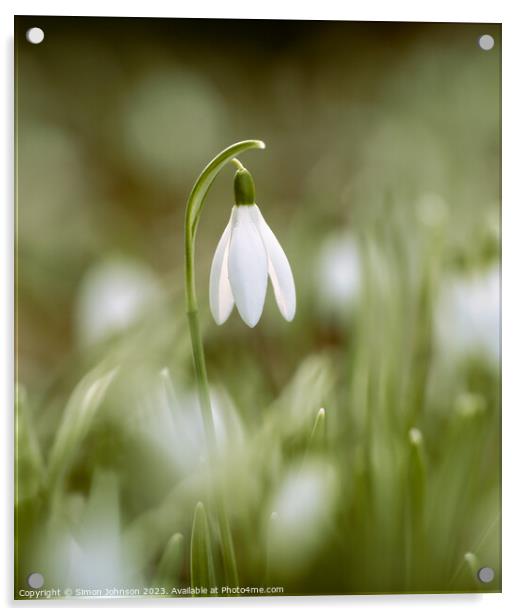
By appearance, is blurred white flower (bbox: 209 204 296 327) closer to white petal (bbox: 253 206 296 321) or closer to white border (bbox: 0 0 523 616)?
white petal (bbox: 253 206 296 321)

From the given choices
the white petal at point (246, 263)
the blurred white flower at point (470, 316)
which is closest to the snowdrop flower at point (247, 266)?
the white petal at point (246, 263)

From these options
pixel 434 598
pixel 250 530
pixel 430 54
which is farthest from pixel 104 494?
pixel 430 54

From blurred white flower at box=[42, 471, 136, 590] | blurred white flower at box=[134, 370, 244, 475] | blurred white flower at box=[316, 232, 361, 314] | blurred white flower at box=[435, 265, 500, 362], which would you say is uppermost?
blurred white flower at box=[316, 232, 361, 314]

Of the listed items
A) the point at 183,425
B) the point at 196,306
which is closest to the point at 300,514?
the point at 183,425


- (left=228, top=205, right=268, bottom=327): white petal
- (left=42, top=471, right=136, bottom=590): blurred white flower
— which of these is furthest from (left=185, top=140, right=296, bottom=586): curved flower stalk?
(left=42, top=471, right=136, bottom=590): blurred white flower

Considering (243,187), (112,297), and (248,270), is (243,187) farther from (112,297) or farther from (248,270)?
(112,297)

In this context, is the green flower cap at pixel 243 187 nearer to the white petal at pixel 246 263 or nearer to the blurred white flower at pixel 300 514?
the white petal at pixel 246 263

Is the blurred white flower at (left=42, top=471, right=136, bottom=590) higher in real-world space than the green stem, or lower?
lower
